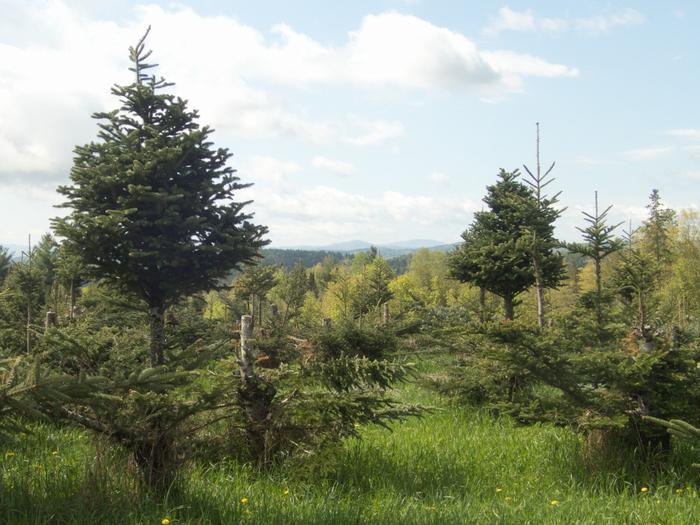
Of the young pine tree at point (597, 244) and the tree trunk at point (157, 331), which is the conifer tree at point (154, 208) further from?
the young pine tree at point (597, 244)

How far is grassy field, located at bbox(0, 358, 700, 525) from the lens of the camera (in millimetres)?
4047

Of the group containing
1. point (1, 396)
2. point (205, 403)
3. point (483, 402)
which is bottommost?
point (483, 402)

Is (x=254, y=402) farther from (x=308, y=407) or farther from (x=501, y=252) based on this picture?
(x=501, y=252)

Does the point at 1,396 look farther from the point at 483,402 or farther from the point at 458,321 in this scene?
the point at 483,402

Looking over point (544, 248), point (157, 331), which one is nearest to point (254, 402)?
point (157, 331)

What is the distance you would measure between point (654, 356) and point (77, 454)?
5799mm

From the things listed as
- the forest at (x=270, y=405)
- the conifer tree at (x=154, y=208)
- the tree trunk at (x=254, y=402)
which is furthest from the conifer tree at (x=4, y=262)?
the tree trunk at (x=254, y=402)

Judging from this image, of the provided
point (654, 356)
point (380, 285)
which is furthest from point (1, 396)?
point (380, 285)

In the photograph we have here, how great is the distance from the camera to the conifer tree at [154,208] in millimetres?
7738

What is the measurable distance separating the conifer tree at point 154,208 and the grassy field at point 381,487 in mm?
2395

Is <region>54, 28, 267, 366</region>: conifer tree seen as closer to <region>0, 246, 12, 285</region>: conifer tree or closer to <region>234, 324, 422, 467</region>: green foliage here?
<region>234, 324, 422, 467</region>: green foliage

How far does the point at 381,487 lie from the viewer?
17.3ft

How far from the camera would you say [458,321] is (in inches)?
299

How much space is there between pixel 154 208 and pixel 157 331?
1.85m
